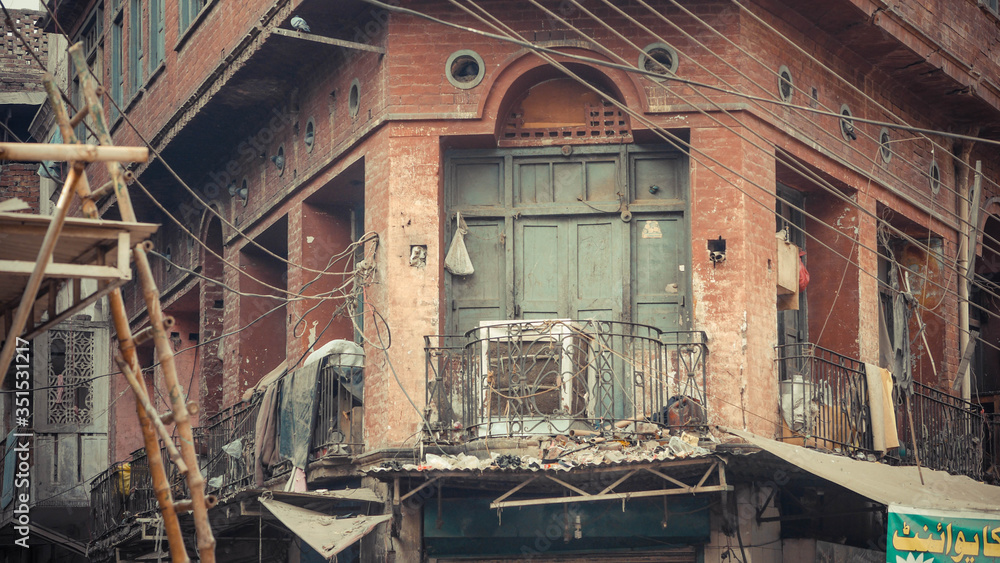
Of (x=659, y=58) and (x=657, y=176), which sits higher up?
(x=659, y=58)

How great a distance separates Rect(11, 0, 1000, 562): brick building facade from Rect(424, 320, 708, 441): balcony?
36mm

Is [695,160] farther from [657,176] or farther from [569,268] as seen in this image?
[569,268]

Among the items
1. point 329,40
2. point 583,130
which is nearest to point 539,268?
point 583,130

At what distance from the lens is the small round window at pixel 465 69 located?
12.2 metres

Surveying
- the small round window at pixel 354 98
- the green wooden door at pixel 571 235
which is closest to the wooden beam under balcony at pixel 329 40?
the small round window at pixel 354 98

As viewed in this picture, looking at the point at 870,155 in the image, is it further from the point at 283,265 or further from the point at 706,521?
the point at 283,265

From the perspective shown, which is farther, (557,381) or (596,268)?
(596,268)

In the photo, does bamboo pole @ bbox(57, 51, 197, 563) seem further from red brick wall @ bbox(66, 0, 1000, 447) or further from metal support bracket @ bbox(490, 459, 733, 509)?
red brick wall @ bbox(66, 0, 1000, 447)

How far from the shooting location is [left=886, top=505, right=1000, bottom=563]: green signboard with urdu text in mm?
10133

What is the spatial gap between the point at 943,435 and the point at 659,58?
4.91m

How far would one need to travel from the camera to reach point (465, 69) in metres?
12.4

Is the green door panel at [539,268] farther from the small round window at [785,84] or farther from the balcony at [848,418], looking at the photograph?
the small round window at [785,84]

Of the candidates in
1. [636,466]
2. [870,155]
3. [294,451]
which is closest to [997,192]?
[870,155]

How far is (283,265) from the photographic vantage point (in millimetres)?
16328
